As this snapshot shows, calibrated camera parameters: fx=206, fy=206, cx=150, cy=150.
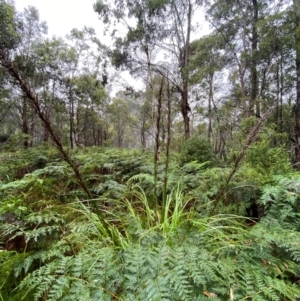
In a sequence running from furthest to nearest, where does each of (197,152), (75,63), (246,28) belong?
(75,63) < (246,28) < (197,152)

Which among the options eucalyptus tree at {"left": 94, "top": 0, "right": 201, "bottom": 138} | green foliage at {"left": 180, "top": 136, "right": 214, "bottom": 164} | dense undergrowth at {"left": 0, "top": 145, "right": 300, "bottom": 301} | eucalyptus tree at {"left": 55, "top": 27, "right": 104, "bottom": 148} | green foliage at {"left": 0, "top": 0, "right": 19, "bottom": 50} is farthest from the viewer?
eucalyptus tree at {"left": 55, "top": 27, "right": 104, "bottom": 148}

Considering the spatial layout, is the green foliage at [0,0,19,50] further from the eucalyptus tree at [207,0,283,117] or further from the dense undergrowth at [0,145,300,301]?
the eucalyptus tree at [207,0,283,117]

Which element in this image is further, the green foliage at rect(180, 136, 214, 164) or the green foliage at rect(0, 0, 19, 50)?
the green foliage at rect(0, 0, 19, 50)

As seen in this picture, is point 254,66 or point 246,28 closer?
point 254,66

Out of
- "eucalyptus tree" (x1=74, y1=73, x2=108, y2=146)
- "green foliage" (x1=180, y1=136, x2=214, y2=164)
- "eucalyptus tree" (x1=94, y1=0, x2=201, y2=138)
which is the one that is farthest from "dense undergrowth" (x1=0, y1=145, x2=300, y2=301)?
"eucalyptus tree" (x1=74, y1=73, x2=108, y2=146)

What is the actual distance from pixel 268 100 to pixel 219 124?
8.12 ft

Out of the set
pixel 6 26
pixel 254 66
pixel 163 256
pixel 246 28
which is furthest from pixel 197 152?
pixel 6 26

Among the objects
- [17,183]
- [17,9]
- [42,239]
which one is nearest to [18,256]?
[42,239]

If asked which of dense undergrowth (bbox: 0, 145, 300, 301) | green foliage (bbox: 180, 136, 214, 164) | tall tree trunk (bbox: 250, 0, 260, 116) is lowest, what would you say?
dense undergrowth (bbox: 0, 145, 300, 301)

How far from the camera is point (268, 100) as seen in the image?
30.3 ft

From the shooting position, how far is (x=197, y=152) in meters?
4.48

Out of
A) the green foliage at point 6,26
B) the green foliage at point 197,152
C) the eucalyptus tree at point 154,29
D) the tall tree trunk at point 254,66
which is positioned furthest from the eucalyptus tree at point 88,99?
the green foliage at point 197,152

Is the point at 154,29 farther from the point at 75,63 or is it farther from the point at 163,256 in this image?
the point at 163,256

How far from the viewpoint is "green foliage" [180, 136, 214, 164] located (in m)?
4.38
